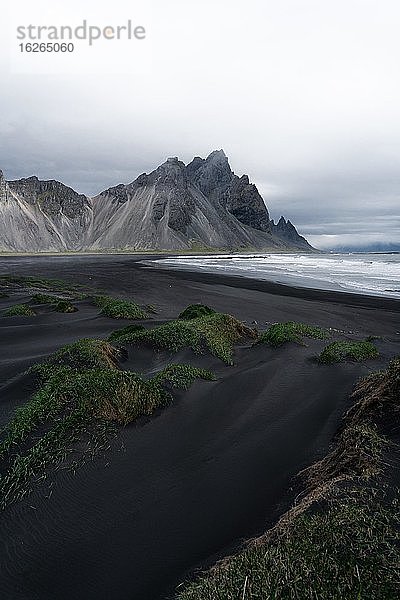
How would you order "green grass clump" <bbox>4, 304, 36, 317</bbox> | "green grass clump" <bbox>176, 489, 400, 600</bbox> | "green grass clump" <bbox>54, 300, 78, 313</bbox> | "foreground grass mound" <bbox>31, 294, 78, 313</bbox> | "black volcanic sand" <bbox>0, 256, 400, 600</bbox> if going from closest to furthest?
1. "green grass clump" <bbox>176, 489, 400, 600</bbox>
2. "black volcanic sand" <bbox>0, 256, 400, 600</bbox>
3. "green grass clump" <bbox>4, 304, 36, 317</bbox>
4. "green grass clump" <bbox>54, 300, 78, 313</bbox>
5. "foreground grass mound" <bbox>31, 294, 78, 313</bbox>

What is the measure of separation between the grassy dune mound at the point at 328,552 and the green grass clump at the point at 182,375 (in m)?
4.28

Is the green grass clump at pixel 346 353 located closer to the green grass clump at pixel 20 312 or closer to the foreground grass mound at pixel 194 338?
the foreground grass mound at pixel 194 338

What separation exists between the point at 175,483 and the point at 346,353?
7.14 metres

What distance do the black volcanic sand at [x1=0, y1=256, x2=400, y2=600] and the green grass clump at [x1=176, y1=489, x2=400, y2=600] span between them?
0.81m

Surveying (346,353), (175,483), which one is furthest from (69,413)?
(346,353)

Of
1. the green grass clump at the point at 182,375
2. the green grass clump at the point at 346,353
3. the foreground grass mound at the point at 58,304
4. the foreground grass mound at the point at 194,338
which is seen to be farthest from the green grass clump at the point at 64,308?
the green grass clump at the point at 346,353

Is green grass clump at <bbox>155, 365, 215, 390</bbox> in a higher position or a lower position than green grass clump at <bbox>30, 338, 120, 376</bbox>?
lower

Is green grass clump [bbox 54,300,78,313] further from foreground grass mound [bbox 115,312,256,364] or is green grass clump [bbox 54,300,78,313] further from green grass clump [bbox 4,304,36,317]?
foreground grass mound [bbox 115,312,256,364]

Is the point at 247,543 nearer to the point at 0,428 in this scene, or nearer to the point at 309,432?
the point at 309,432

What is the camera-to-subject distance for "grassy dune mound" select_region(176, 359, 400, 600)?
3.00m

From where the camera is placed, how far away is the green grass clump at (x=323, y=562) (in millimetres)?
2979

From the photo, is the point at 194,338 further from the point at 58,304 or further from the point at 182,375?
the point at 58,304

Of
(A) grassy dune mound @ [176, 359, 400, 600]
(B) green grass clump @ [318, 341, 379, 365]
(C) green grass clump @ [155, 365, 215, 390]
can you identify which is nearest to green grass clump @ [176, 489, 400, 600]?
(A) grassy dune mound @ [176, 359, 400, 600]

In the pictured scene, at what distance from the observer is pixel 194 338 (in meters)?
11.7
